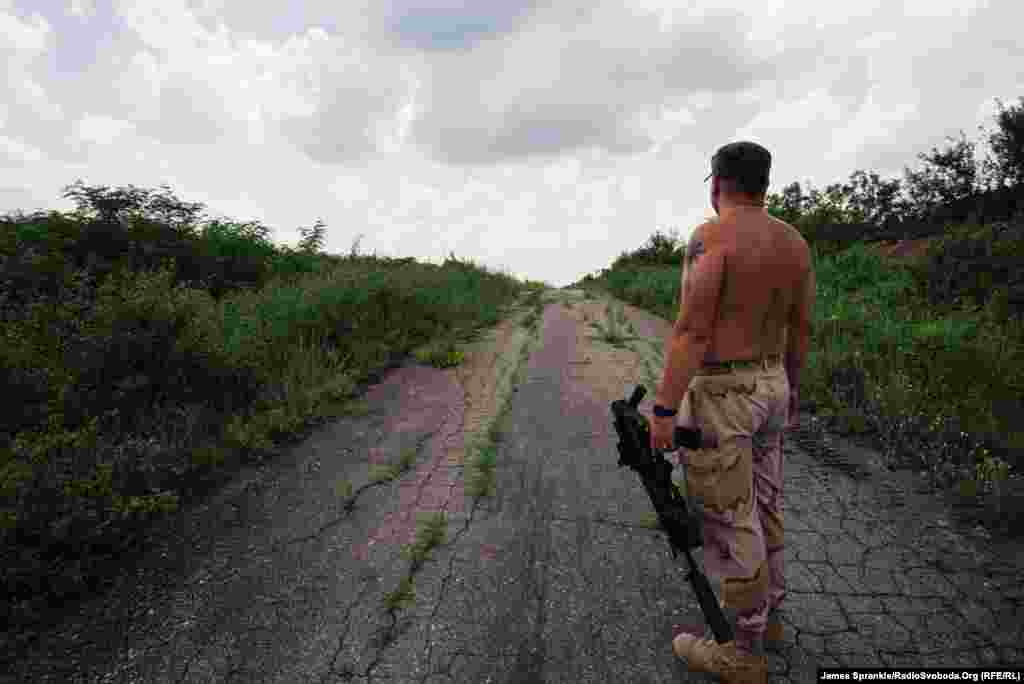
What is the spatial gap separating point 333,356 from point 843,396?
5703 millimetres

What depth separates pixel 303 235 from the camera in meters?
12.3

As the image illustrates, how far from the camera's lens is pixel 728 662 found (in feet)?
6.90

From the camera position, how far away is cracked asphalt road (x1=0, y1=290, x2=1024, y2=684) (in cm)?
230

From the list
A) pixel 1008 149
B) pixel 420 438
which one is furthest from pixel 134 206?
pixel 1008 149

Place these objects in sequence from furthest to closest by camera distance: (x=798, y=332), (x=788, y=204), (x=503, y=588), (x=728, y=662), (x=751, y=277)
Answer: (x=788, y=204) < (x=503, y=588) < (x=798, y=332) < (x=728, y=662) < (x=751, y=277)

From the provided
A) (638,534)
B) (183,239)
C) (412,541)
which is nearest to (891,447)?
(638,534)

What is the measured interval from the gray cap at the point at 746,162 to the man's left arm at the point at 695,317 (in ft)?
0.84

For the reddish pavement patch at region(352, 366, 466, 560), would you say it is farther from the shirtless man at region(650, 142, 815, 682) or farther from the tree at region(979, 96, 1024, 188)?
the tree at region(979, 96, 1024, 188)

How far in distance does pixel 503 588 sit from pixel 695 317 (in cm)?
182

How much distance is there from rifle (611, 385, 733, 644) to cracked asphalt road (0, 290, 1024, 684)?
381mm

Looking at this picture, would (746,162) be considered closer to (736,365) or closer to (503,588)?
(736,365)

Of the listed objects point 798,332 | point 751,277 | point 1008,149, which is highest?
point 1008,149

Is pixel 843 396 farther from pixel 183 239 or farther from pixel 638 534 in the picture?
pixel 183 239

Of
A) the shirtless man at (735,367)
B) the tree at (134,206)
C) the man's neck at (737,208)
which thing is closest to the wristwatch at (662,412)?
the shirtless man at (735,367)
